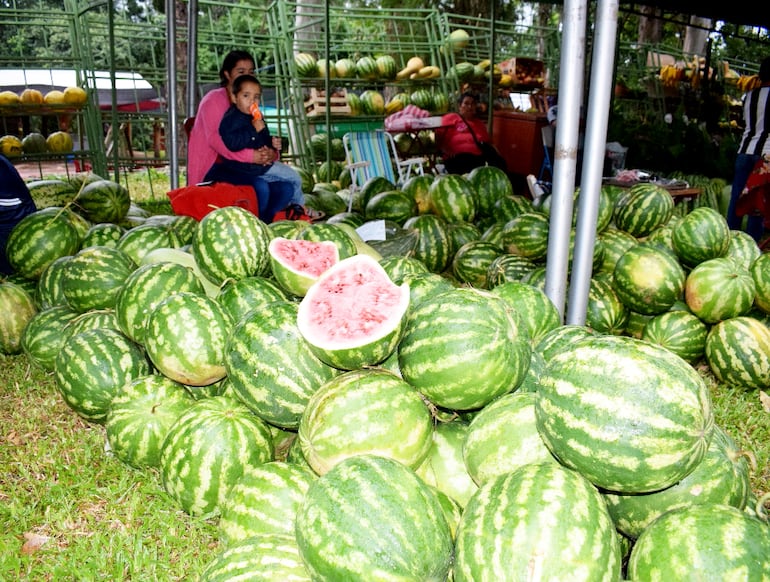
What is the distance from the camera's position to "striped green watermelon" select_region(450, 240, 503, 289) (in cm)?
438

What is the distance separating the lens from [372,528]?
4.66 ft

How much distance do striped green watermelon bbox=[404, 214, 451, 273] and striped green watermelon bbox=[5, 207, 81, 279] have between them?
251 centimetres

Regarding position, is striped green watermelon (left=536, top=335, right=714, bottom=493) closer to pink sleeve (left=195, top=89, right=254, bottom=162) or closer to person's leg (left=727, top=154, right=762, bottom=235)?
pink sleeve (left=195, top=89, right=254, bottom=162)

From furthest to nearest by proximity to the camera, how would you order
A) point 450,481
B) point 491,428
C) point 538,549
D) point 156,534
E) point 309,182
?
point 309,182 < point 156,534 < point 450,481 < point 491,428 < point 538,549

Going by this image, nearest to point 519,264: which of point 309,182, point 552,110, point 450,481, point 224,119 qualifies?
point 450,481

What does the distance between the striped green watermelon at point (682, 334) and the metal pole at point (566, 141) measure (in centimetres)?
124

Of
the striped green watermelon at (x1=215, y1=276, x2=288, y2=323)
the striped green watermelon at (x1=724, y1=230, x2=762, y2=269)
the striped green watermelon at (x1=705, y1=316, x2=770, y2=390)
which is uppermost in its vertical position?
the striped green watermelon at (x1=215, y1=276, x2=288, y2=323)

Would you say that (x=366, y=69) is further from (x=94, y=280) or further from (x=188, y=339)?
(x=188, y=339)

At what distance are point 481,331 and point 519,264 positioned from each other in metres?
2.24

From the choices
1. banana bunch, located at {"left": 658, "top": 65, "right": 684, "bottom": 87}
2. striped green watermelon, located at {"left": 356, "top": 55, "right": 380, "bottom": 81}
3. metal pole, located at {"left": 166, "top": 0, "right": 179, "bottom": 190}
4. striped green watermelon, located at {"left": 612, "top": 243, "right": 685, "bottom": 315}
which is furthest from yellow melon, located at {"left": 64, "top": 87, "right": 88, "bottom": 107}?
banana bunch, located at {"left": 658, "top": 65, "right": 684, "bottom": 87}

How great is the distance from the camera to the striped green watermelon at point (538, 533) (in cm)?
129

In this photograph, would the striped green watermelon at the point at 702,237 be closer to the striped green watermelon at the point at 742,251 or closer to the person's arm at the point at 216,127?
the striped green watermelon at the point at 742,251

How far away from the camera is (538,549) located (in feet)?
4.28

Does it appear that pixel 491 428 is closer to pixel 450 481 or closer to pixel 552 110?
pixel 450 481
